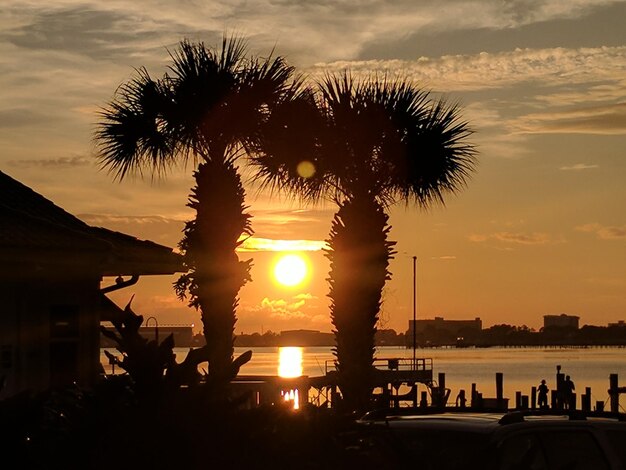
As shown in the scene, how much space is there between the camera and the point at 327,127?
3241cm

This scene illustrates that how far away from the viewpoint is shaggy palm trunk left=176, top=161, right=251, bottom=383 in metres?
28.1

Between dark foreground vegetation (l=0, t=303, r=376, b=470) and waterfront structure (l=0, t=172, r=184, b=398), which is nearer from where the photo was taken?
dark foreground vegetation (l=0, t=303, r=376, b=470)

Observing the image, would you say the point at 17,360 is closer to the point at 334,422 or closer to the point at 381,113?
the point at 334,422

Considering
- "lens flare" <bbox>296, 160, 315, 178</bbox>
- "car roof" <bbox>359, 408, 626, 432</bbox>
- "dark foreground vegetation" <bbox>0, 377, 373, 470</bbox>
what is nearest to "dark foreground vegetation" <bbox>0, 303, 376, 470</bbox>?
"dark foreground vegetation" <bbox>0, 377, 373, 470</bbox>

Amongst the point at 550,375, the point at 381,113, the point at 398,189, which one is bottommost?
the point at 550,375

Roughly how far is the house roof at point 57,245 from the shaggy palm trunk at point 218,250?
10.7 meters

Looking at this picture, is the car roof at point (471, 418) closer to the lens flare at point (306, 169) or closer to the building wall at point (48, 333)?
the building wall at point (48, 333)

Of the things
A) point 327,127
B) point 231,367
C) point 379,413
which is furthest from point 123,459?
point 327,127

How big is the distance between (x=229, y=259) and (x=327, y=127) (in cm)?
597

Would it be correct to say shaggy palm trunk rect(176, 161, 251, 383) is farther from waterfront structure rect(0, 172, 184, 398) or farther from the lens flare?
waterfront structure rect(0, 172, 184, 398)

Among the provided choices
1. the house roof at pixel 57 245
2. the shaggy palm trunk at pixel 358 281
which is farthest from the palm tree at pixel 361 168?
the house roof at pixel 57 245

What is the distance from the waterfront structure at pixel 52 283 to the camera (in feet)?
46.1

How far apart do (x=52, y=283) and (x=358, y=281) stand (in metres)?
15.9

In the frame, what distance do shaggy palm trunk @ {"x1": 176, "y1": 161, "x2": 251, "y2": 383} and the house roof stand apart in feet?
35.2
